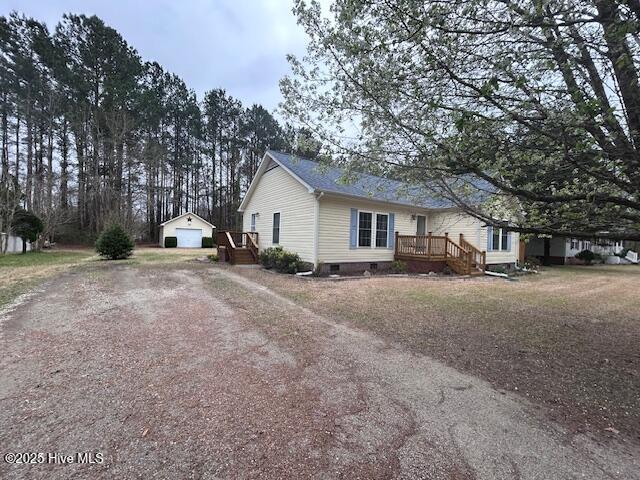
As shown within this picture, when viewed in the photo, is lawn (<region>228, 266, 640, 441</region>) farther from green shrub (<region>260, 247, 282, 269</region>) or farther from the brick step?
the brick step

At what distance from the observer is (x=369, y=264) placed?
463 inches

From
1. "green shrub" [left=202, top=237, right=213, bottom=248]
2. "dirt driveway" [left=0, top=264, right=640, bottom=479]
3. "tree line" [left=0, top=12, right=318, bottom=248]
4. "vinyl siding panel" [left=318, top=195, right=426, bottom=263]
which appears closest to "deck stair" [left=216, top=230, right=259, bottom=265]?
"vinyl siding panel" [left=318, top=195, right=426, bottom=263]

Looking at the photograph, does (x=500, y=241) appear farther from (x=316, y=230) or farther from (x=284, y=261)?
(x=284, y=261)

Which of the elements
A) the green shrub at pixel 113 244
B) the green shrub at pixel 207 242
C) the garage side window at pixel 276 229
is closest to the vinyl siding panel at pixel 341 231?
the garage side window at pixel 276 229

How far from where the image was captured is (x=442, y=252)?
11750 mm

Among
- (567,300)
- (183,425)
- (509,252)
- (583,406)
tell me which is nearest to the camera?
(183,425)

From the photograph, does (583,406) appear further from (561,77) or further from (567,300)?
(567,300)

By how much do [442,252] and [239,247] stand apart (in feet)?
29.7

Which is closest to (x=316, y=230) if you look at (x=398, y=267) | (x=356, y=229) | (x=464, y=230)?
(x=356, y=229)

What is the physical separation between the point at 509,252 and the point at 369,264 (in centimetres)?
765

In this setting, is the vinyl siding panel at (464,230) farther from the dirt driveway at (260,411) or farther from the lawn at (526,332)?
the dirt driveway at (260,411)

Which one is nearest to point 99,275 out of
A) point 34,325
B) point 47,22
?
point 34,325

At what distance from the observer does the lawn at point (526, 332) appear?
110 inches

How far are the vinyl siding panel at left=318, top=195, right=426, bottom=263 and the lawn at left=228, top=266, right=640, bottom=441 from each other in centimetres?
196
